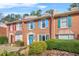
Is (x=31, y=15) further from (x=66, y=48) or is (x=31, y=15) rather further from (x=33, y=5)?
(x=66, y=48)

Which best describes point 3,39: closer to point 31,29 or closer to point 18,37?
point 18,37

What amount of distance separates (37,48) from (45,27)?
13.5 inches

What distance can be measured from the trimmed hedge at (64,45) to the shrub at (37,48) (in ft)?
0.25

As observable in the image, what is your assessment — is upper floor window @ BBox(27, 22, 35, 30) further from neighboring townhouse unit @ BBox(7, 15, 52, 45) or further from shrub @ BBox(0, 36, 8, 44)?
shrub @ BBox(0, 36, 8, 44)

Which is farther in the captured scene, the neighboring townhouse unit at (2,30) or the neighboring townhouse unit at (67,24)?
the neighboring townhouse unit at (2,30)

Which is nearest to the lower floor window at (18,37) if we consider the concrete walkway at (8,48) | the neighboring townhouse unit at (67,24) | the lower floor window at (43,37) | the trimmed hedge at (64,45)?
the concrete walkway at (8,48)

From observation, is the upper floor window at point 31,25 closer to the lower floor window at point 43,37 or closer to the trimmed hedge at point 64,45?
the lower floor window at point 43,37

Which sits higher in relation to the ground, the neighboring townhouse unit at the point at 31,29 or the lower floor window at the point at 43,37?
the neighboring townhouse unit at the point at 31,29

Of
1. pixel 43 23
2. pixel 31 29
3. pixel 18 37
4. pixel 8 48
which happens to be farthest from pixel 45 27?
pixel 8 48

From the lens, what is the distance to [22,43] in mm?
4039

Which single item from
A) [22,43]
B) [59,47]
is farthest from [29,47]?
[59,47]

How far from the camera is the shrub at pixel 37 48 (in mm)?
3938

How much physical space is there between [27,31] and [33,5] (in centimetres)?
42

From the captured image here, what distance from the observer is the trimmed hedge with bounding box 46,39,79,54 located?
392 cm
